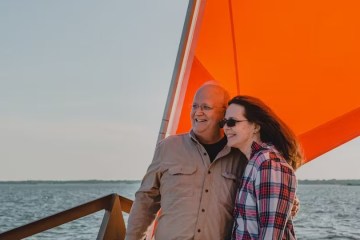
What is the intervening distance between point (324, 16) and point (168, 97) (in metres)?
0.99

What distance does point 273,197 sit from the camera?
2.28 meters

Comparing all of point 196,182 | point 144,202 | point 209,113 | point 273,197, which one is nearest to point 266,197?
point 273,197

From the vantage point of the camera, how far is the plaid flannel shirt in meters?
2.28

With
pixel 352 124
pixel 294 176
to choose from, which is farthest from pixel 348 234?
pixel 294 176

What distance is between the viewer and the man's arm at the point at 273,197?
7.47 feet

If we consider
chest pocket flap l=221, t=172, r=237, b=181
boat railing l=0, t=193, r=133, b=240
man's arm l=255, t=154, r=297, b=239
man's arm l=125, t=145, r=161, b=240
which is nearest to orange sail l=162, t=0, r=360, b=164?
boat railing l=0, t=193, r=133, b=240

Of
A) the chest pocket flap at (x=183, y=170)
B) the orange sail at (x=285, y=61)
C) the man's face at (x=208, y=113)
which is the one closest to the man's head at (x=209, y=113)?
the man's face at (x=208, y=113)

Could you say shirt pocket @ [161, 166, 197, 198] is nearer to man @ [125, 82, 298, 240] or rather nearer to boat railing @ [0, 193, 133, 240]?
man @ [125, 82, 298, 240]

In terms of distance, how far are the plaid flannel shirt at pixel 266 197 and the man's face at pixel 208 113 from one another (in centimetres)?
38

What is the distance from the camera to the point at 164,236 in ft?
8.98

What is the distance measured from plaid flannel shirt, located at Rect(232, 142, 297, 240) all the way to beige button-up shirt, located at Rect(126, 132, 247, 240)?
200 mm

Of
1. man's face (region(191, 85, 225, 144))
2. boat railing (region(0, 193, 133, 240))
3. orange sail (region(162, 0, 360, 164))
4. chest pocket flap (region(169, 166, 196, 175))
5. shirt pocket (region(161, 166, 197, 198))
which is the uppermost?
orange sail (region(162, 0, 360, 164))

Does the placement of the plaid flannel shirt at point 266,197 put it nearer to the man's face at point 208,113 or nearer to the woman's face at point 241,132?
the woman's face at point 241,132

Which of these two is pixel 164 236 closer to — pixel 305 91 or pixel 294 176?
pixel 294 176
